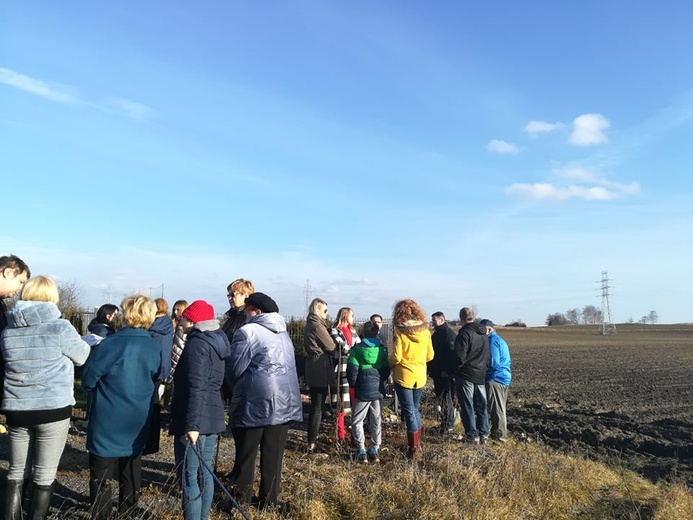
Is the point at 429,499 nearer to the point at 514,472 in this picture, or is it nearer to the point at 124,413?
the point at 514,472

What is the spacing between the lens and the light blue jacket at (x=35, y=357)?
413 cm

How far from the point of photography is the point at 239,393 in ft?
16.1

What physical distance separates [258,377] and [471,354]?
4.21 metres

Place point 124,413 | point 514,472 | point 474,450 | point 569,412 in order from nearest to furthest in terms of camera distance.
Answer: point 124,413 → point 514,472 → point 474,450 → point 569,412

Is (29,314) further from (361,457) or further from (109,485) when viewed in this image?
(361,457)

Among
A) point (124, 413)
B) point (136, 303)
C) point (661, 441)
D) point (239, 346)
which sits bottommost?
point (661, 441)

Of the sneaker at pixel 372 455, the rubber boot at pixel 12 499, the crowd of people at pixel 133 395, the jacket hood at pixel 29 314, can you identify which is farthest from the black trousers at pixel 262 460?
the sneaker at pixel 372 455

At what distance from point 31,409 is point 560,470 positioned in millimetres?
5258

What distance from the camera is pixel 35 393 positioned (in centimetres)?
414

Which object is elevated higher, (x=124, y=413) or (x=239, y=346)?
(x=239, y=346)

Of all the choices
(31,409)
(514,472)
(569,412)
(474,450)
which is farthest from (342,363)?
(569,412)

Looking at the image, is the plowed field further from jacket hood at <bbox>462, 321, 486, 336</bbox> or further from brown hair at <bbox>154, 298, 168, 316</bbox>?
brown hair at <bbox>154, 298, 168, 316</bbox>

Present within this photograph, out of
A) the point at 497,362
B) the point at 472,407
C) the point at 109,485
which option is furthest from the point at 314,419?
the point at 497,362

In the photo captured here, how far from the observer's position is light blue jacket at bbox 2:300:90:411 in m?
4.13
